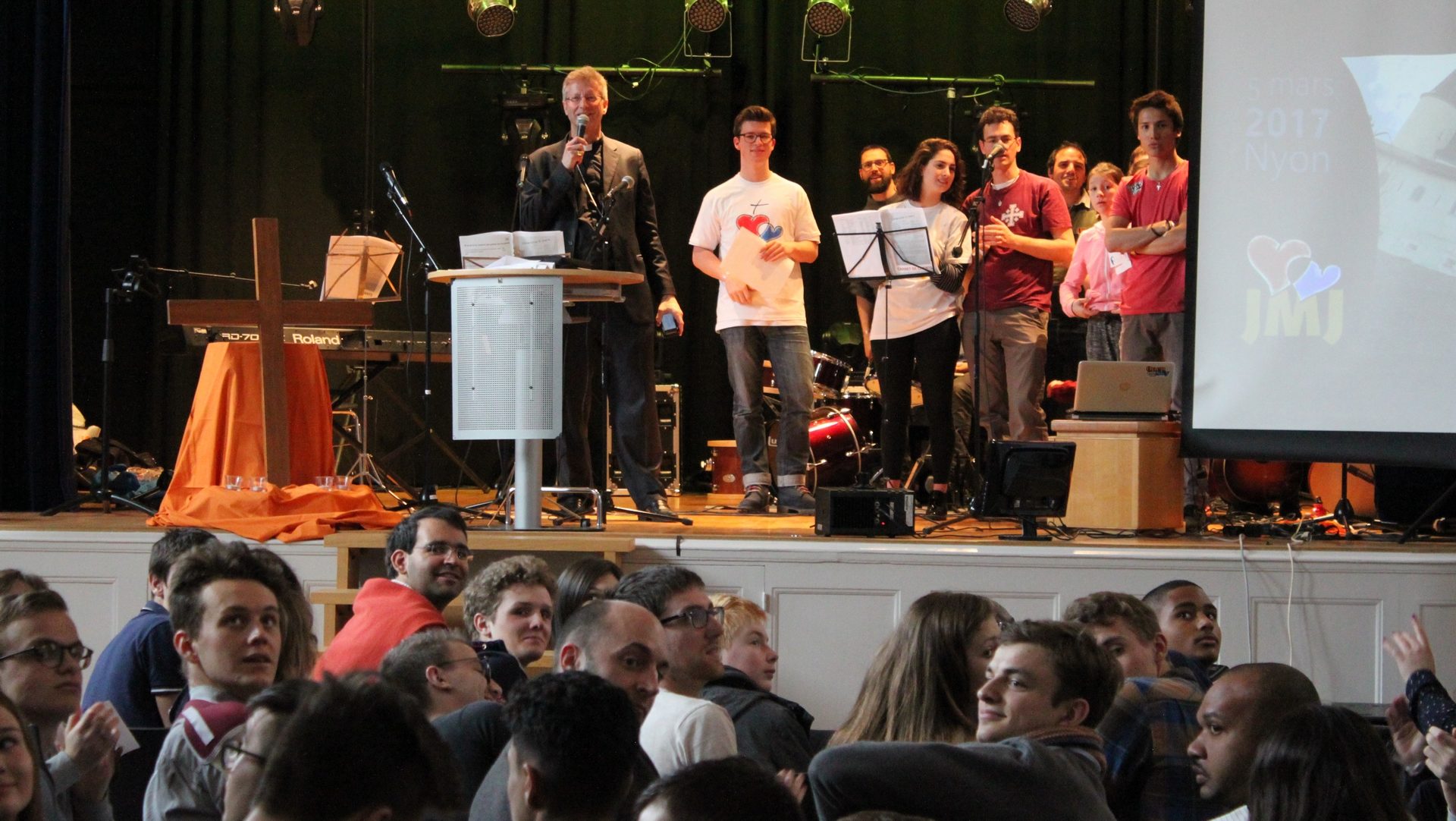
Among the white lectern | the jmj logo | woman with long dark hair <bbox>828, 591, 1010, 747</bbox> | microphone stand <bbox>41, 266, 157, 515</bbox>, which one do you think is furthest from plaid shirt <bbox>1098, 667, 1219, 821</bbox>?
microphone stand <bbox>41, 266, 157, 515</bbox>

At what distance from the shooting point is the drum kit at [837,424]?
8242mm

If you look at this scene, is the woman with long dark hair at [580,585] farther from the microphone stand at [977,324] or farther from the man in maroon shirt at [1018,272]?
the man in maroon shirt at [1018,272]

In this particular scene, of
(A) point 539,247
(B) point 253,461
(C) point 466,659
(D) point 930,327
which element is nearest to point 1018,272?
(D) point 930,327

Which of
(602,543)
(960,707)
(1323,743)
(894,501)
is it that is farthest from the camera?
(894,501)

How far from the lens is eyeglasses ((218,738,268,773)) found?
168 cm

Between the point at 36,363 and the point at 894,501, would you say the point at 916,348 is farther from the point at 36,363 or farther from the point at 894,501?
the point at 36,363

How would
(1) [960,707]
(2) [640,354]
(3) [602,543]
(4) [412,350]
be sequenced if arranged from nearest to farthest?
1. (1) [960,707]
2. (3) [602,543]
3. (2) [640,354]
4. (4) [412,350]

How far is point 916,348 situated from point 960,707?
13.5ft

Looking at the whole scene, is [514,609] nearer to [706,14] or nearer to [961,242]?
[961,242]

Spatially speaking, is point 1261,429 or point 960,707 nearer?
point 960,707

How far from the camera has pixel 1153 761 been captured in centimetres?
302

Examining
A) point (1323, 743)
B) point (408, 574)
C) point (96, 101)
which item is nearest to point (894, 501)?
point (408, 574)

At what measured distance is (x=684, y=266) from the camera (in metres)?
10.2

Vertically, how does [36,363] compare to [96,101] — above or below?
below
